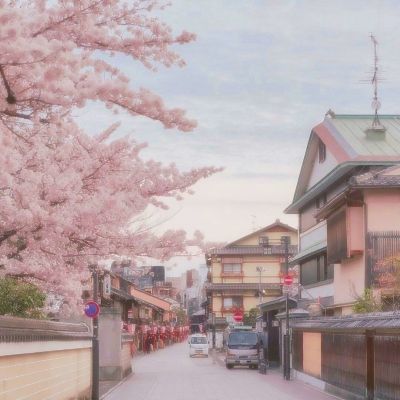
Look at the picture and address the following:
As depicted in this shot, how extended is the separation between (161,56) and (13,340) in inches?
242

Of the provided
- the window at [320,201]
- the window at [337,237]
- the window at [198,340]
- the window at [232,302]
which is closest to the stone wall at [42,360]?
the window at [337,237]

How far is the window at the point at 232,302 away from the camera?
91.4m

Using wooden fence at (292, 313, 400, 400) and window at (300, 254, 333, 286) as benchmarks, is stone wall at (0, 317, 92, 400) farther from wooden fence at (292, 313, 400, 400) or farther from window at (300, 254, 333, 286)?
window at (300, 254, 333, 286)

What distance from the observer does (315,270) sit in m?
42.4

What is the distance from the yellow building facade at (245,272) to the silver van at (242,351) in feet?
139

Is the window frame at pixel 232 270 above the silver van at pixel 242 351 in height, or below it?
above

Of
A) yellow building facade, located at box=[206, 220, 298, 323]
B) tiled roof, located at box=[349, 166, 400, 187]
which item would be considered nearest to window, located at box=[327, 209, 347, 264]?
tiled roof, located at box=[349, 166, 400, 187]

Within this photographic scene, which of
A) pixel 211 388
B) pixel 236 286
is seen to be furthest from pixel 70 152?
pixel 236 286

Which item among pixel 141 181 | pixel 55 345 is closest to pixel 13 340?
pixel 141 181

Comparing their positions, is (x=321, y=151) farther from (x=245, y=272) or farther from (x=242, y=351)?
(x=245, y=272)

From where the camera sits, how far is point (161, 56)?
32.9 feet

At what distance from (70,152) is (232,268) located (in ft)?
267

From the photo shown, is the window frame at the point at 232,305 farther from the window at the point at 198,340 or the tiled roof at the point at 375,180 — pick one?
the tiled roof at the point at 375,180

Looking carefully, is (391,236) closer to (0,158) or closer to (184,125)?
(184,125)
